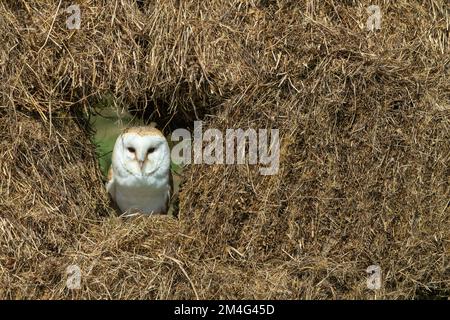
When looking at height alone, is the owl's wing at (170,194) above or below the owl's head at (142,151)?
below

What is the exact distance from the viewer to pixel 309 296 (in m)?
3.18

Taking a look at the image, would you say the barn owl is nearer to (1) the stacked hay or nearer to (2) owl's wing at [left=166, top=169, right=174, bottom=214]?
(2) owl's wing at [left=166, top=169, right=174, bottom=214]

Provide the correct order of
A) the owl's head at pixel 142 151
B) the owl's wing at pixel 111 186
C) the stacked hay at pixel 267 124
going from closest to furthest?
the stacked hay at pixel 267 124, the owl's head at pixel 142 151, the owl's wing at pixel 111 186

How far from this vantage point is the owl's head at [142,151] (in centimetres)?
388

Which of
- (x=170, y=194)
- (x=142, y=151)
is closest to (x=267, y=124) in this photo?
(x=142, y=151)

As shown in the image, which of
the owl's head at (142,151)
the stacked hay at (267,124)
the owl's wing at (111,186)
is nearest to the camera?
the stacked hay at (267,124)

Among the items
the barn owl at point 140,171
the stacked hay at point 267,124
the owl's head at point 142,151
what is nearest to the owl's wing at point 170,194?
the barn owl at point 140,171

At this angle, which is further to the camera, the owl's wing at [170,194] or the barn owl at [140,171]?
the owl's wing at [170,194]

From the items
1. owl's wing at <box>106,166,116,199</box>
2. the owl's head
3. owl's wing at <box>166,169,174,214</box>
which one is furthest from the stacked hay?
owl's wing at <box>166,169,174,214</box>

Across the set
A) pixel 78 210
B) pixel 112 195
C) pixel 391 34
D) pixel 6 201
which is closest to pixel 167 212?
pixel 112 195

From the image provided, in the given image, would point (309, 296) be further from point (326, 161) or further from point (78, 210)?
point (78, 210)

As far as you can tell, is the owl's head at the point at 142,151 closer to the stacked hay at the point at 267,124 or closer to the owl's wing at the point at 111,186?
the owl's wing at the point at 111,186

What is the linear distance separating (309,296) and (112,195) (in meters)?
1.36

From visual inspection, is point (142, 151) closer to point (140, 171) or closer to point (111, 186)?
point (140, 171)
